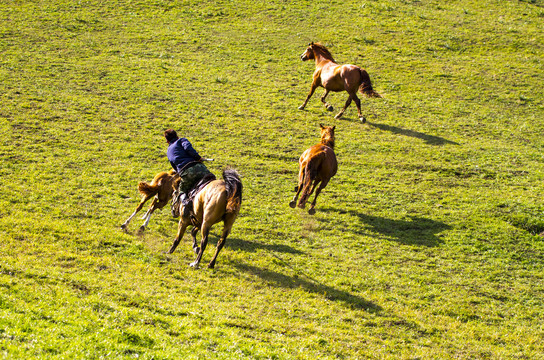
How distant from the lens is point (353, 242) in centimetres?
1581

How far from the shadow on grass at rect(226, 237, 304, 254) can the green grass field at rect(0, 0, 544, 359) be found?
0.24 feet

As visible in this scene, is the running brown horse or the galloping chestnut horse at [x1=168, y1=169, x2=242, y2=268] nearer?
the galloping chestnut horse at [x1=168, y1=169, x2=242, y2=268]

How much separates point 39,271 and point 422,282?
9720mm

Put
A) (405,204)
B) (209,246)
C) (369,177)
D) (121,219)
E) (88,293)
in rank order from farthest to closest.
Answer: (369,177) < (405,204) < (121,219) < (209,246) < (88,293)

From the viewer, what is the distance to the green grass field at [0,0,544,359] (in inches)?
416

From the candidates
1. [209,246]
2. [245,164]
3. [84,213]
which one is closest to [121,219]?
[84,213]

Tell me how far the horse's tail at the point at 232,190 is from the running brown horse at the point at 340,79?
46.6ft

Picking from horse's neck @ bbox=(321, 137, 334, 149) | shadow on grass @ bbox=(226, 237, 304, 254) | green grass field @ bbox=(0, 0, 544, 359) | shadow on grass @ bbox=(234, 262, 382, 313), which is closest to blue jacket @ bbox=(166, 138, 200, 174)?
green grass field @ bbox=(0, 0, 544, 359)

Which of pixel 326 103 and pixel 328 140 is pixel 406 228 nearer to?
pixel 328 140

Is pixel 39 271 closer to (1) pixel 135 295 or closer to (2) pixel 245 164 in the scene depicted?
(1) pixel 135 295

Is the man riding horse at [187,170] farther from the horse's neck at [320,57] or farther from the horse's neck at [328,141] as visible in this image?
the horse's neck at [320,57]

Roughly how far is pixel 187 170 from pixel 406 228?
7.93 metres

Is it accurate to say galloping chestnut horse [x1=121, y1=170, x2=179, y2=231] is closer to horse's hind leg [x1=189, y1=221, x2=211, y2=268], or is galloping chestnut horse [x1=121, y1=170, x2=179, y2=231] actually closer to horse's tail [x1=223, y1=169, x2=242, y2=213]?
horse's hind leg [x1=189, y1=221, x2=211, y2=268]

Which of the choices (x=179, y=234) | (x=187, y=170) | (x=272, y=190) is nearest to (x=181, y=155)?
(x=187, y=170)
